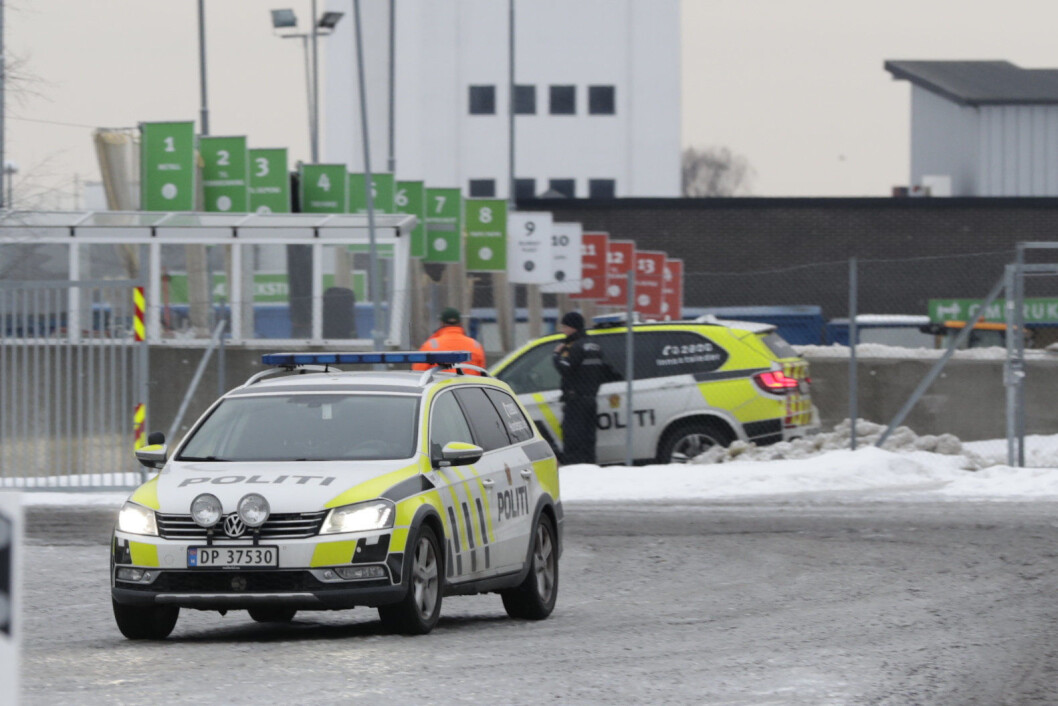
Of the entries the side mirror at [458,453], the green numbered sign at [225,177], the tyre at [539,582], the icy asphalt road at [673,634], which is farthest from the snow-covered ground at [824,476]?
the green numbered sign at [225,177]

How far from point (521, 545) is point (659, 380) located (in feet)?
29.9

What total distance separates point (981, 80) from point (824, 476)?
52.2 meters

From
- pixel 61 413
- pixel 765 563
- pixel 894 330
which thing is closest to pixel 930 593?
pixel 765 563

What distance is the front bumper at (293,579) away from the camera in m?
8.57

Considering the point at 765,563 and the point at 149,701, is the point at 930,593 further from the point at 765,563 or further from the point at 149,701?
the point at 149,701

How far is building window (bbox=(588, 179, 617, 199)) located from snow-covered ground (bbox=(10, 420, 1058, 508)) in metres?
54.1

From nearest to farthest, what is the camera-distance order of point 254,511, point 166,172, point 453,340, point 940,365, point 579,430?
point 254,511
point 453,340
point 940,365
point 579,430
point 166,172

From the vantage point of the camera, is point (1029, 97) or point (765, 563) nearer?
point (765, 563)

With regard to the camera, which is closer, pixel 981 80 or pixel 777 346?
pixel 777 346

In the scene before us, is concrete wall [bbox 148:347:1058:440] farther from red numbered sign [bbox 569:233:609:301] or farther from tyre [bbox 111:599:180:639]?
tyre [bbox 111:599:180:639]

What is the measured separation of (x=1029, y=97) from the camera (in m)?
62.8

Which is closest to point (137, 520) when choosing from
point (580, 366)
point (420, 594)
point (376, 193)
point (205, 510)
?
point (205, 510)

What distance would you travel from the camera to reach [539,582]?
34.0ft

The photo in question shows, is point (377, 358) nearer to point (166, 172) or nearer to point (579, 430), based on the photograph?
point (579, 430)
